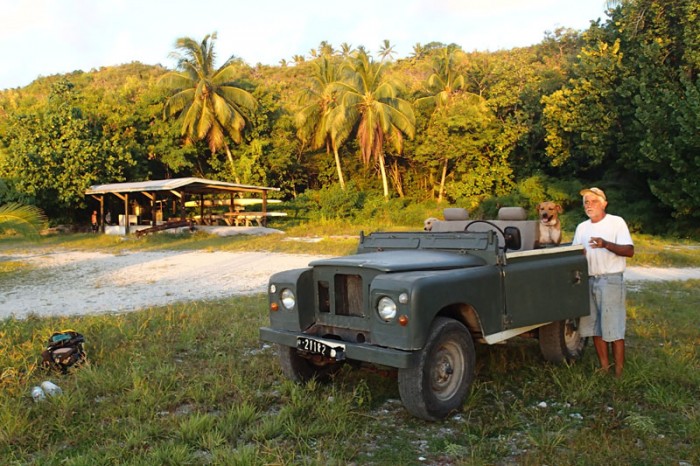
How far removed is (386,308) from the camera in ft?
12.8

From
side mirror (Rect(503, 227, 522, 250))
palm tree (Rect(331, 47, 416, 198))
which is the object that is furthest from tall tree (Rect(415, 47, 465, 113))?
side mirror (Rect(503, 227, 522, 250))

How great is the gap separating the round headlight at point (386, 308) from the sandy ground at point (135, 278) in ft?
20.1

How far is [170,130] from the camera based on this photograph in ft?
111

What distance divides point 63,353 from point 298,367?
88.3 inches

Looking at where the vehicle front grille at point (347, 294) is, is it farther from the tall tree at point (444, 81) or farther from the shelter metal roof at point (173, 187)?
the tall tree at point (444, 81)

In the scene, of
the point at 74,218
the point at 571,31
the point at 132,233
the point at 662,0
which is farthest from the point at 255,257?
the point at 571,31

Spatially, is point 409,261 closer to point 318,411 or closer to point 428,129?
point 318,411

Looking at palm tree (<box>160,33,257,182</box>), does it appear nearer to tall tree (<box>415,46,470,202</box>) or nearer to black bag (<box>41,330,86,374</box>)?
tall tree (<box>415,46,470,202</box>)

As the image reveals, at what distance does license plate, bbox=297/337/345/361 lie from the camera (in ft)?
13.2

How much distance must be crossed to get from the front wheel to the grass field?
0.48 ft

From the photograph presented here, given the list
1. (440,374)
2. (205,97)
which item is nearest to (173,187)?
(205,97)

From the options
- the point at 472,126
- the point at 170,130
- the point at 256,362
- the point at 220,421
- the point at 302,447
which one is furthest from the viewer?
the point at 170,130

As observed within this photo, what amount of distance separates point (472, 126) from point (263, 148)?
12.8 metres

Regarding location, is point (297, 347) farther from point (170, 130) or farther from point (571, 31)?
point (571, 31)
